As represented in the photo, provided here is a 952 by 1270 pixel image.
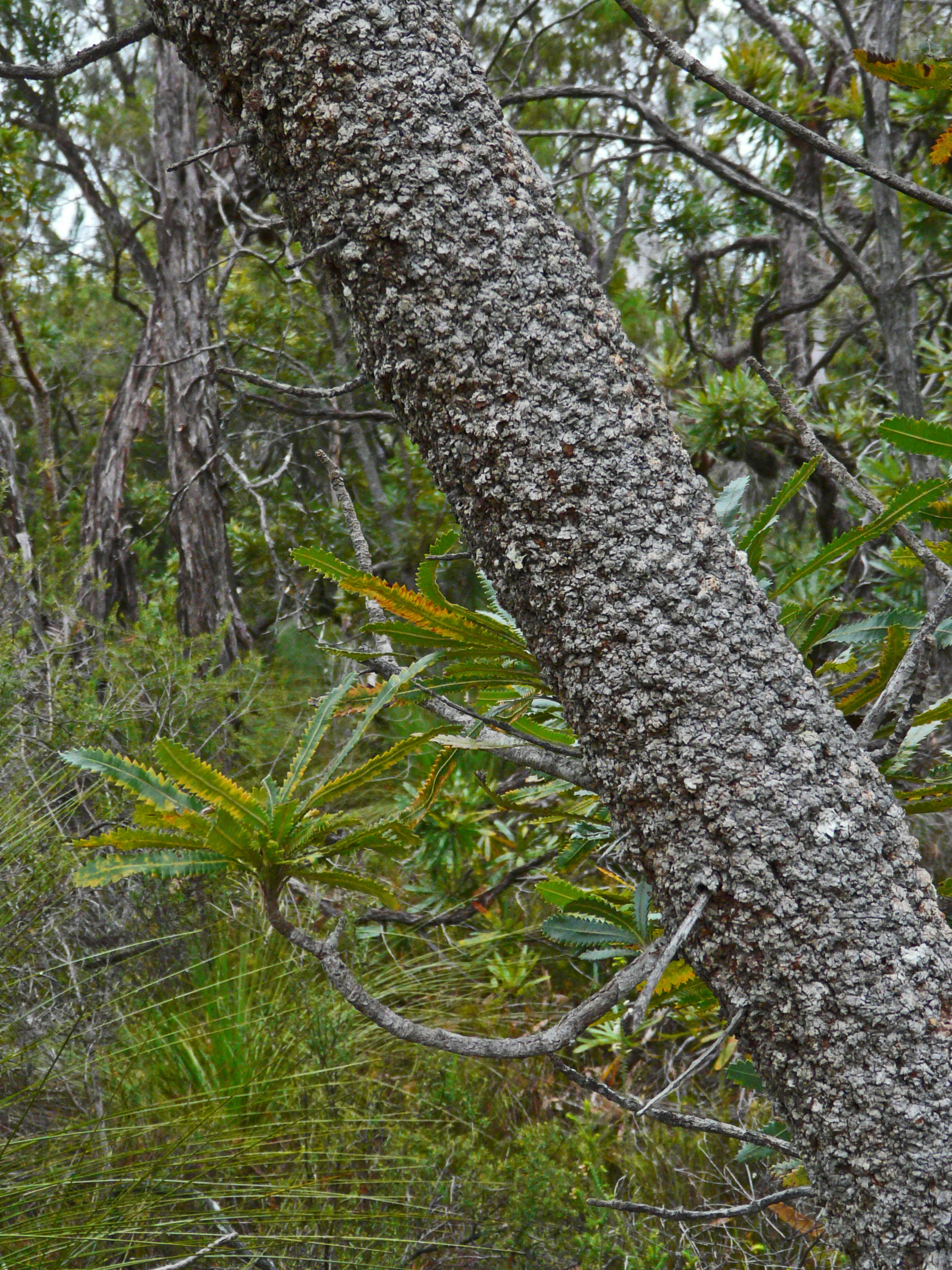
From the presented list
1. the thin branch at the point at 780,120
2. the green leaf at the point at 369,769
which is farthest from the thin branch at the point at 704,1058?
the thin branch at the point at 780,120

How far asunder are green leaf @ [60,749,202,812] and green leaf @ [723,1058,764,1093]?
79 cm

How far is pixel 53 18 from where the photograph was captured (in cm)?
544

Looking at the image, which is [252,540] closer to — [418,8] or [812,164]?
[812,164]

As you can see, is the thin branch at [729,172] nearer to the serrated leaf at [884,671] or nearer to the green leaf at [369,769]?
the serrated leaf at [884,671]

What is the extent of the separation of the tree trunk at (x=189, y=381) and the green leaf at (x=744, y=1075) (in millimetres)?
3280

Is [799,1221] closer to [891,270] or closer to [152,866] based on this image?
[152,866]

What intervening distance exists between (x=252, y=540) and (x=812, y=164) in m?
3.61

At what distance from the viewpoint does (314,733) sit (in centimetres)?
108

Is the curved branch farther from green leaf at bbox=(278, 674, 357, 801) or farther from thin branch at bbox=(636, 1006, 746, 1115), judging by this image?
green leaf at bbox=(278, 674, 357, 801)

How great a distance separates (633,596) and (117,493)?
182 inches

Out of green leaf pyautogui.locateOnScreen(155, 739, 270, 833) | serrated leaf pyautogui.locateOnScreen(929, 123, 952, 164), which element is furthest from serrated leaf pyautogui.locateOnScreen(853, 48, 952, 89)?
green leaf pyautogui.locateOnScreen(155, 739, 270, 833)

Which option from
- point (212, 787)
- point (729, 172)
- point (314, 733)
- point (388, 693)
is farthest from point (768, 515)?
point (729, 172)

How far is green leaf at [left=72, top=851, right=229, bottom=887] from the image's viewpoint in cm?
92

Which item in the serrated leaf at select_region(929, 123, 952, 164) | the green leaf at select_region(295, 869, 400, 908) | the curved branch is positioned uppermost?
the serrated leaf at select_region(929, 123, 952, 164)
